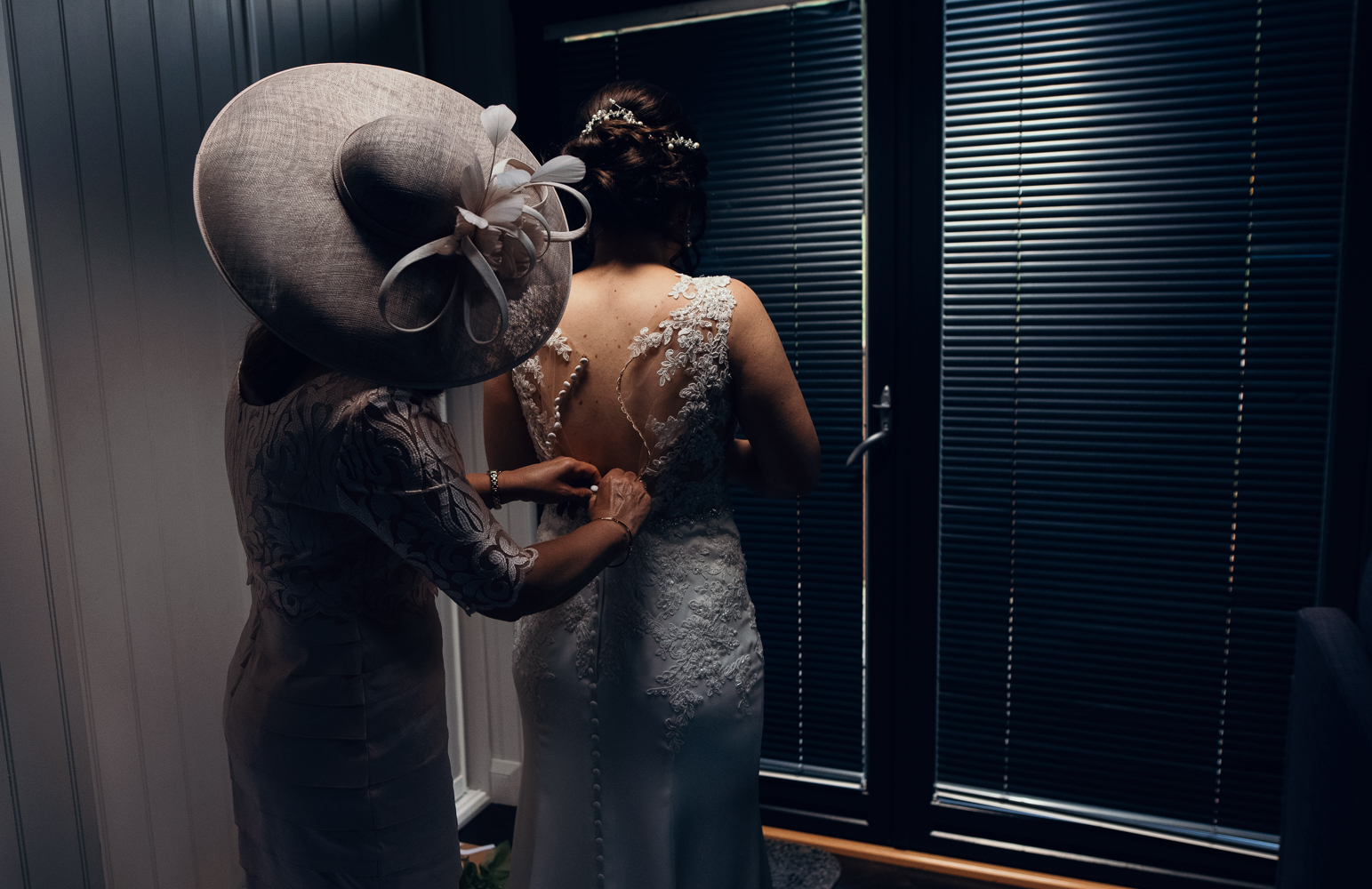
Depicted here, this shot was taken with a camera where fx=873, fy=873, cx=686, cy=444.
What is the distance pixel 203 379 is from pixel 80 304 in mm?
288

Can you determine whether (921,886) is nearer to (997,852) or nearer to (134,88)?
(997,852)

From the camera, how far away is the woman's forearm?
1.05 meters

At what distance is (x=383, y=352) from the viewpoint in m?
0.89

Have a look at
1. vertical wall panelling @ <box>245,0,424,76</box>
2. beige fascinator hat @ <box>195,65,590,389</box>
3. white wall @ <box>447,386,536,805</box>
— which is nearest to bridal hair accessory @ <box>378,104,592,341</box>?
beige fascinator hat @ <box>195,65,590,389</box>

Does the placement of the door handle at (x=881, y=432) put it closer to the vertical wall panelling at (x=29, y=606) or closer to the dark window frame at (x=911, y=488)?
the dark window frame at (x=911, y=488)

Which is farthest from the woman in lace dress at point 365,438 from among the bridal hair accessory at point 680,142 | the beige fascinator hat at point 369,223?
the bridal hair accessory at point 680,142

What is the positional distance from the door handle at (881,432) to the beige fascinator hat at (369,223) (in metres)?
1.39

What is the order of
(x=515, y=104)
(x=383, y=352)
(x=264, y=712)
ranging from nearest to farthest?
(x=383, y=352) → (x=264, y=712) → (x=515, y=104)

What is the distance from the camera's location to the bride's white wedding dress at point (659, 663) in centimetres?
134

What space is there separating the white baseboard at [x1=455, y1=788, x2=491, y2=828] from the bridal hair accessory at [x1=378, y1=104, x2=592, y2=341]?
198cm

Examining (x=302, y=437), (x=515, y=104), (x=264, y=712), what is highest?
(x=515, y=104)

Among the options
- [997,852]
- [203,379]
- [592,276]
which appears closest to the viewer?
[592,276]

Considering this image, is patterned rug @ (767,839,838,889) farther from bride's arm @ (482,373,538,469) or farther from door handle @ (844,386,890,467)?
bride's arm @ (482,373,538,469)

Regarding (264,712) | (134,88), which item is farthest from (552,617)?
(134,88)
